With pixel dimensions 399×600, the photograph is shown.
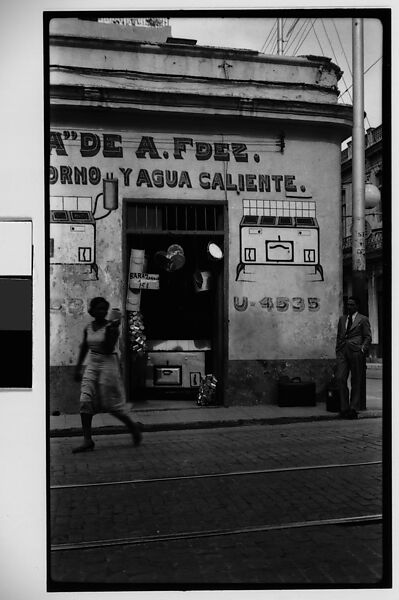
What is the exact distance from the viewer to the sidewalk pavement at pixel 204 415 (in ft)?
17.3

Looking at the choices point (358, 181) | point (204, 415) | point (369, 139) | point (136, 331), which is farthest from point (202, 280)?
point (369, 139)

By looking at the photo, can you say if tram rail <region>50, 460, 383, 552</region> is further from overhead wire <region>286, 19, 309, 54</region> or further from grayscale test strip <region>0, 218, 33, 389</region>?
overhead wire <region>286, 19, 309, 54</region>

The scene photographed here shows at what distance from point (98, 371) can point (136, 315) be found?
0.87 metres

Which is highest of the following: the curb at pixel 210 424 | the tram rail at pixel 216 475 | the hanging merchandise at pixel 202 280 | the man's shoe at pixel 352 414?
the hanging merchandise at pixel 202 280

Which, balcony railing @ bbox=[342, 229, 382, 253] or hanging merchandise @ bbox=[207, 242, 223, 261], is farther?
hanging merchandise @ bbox=[207, 242, 223, 261]

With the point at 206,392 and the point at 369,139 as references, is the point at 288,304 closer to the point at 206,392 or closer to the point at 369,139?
the point at 206,392

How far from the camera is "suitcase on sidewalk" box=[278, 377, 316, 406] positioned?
5365 millimetres

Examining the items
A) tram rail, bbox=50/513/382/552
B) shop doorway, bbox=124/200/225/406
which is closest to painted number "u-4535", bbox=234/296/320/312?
shop doorway, bbox=124/200/225/406

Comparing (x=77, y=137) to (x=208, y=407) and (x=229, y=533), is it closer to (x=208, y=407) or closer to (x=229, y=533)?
(x=208, y=407)

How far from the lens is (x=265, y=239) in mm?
5320

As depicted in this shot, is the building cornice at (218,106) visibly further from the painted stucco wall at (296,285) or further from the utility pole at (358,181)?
the painted stucco wall at (296,285)

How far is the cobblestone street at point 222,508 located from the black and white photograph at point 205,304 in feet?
0.06

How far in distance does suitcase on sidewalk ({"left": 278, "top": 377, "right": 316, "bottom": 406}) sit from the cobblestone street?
231 mm

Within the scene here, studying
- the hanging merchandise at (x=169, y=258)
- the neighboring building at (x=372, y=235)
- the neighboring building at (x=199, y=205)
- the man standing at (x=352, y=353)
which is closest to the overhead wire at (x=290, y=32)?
the neighboring building at (x=199, y=205)
